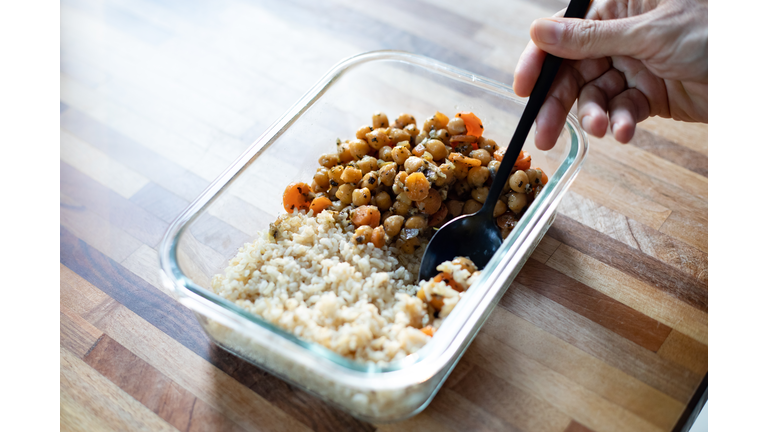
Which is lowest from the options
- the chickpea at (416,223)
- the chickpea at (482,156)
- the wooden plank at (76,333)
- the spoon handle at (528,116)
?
the wooden plank at (76,333)

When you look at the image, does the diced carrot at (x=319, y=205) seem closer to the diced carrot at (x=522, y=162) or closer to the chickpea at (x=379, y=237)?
the chickpea at (x=379, y=237)

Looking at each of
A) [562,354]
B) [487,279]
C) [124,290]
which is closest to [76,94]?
[124,290]

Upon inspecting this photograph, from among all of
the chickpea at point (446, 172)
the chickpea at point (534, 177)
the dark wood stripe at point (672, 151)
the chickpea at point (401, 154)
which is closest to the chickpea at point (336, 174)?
the chickpea at point (401, 154)

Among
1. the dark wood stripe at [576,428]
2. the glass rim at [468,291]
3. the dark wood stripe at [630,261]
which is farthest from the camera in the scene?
the dark wood stripe at [630,261]

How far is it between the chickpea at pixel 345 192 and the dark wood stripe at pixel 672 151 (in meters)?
0.92

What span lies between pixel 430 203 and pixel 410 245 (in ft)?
0.37

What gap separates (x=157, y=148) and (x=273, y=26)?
2.44 ft

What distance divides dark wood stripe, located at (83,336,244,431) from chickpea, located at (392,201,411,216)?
60 cm

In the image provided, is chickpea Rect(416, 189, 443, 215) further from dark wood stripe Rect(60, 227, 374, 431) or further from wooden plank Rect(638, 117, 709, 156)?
wooden plank Rect(638, 117, 709, 156)

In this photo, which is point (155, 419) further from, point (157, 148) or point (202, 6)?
point (202, 6)

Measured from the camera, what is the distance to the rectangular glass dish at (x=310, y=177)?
103 cm

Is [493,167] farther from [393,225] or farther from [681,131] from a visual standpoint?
[681,131]

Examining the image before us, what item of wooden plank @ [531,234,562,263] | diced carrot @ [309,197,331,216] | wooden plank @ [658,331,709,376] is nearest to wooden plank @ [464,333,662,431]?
wooden plank @ [658,331,709,376]

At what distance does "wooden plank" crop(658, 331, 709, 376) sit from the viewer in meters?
1.27
